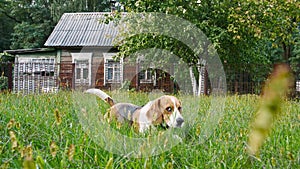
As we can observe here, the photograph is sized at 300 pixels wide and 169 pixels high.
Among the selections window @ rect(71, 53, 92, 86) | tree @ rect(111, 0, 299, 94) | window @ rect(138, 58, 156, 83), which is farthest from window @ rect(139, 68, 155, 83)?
window @ rect(71, 53, 92, 86)

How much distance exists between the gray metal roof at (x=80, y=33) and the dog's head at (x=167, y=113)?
651 inches

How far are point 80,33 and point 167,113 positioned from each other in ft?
62.9

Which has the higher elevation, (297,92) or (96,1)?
(96,1)

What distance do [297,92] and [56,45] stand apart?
13.1m

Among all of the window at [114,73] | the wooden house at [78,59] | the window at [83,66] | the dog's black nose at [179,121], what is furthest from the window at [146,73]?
the dog's black nose at [179,121]

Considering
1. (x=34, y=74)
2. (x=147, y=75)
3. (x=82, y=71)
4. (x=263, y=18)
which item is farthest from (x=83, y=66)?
(x=263, y=18)

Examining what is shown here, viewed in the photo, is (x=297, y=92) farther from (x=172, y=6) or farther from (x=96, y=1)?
(x=96, y=1)

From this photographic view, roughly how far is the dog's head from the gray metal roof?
16525 millimetres

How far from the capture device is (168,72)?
13.5 meters

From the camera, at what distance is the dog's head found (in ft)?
9.53

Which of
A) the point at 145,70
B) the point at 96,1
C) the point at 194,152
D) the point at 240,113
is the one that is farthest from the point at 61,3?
the point at 194,152

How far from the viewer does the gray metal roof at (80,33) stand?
20.5 meters

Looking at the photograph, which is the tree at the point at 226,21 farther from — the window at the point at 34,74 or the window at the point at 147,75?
the window at the point at 34,74

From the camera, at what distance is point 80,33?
70.4 feet
